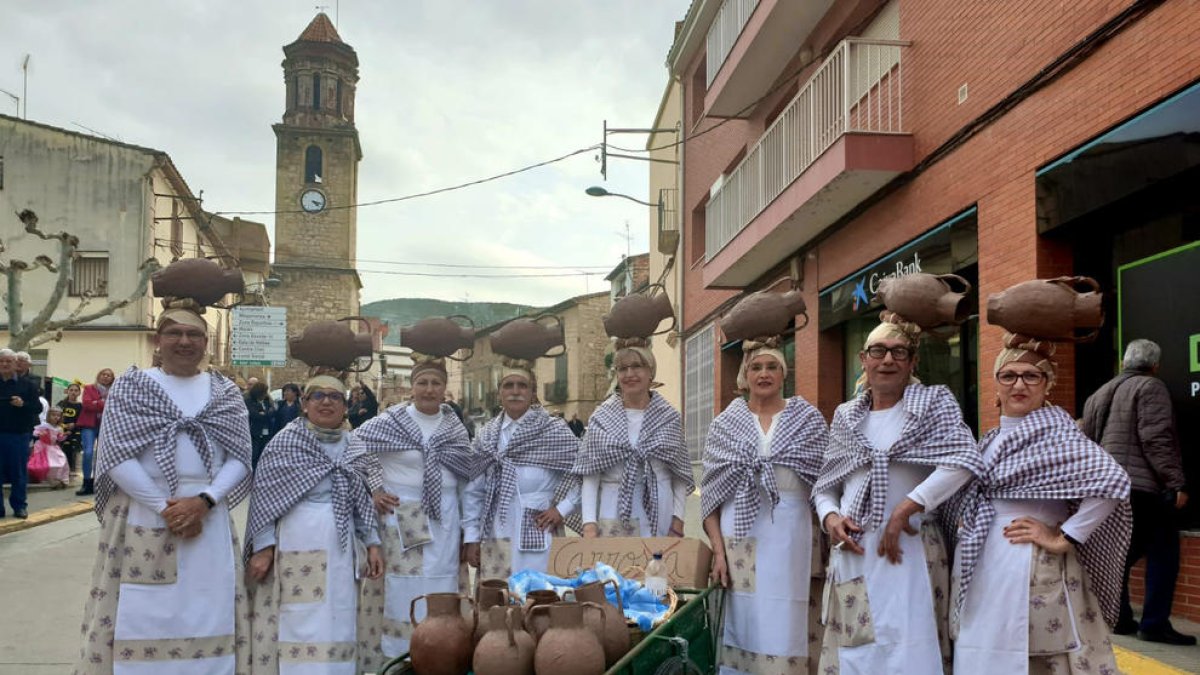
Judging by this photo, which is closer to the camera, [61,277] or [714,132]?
[61,277]

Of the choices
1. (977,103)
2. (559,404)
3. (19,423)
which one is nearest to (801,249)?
(977,103)

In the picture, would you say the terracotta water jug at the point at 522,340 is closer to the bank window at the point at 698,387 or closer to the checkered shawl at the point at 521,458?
the checkered shawl at the point at 521,458

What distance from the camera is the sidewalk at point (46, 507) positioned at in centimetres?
1248

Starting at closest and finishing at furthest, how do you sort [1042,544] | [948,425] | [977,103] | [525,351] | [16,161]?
1. [1042,544]
2. [948,425]
3. [525,351]
4. [977,103]
5. [16,161]

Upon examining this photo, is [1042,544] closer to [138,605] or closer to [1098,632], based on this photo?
[1098,632]

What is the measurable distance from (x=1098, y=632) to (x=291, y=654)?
3606mm

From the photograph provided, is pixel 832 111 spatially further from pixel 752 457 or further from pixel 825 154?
pixel 752 457

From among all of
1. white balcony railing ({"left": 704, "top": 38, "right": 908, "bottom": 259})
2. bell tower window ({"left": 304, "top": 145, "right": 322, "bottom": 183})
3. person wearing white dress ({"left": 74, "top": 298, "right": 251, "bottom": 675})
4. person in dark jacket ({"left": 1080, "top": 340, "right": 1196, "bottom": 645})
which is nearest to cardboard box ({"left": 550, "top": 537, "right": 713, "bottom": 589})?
person wearing white dress ({"left": 74, "top": 298, "right": 251, "bottom": 675})

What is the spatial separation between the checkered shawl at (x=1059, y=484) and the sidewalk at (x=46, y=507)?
454 inches

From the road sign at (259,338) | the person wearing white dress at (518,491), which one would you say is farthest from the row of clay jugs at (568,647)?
the road sign at (259,338)

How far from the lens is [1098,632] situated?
3965 millimetres

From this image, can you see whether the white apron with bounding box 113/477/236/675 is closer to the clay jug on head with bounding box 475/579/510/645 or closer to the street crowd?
the street crowd

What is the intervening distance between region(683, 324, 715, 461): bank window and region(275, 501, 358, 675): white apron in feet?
51.4

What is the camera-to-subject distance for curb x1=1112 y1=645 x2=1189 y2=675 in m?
5.55
